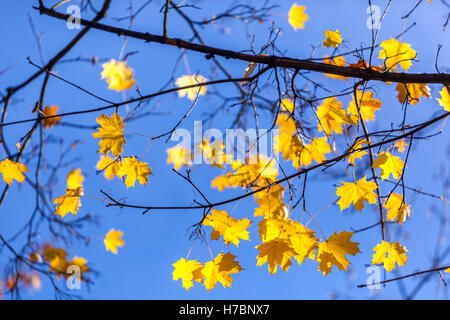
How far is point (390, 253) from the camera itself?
5.08ft

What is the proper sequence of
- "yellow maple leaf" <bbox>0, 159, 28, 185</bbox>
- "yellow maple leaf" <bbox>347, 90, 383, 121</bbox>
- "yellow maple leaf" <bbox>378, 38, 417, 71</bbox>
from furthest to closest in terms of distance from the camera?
1. "yellow maple leaf" <bbox>347, 90, 383, 121</bbox>
2. "yellow maple leaf" <bbox>0, 159, 28, 185</bbox>
3. "yellow maple leaf" <bbox>378, 38, 417, 71</bbox>

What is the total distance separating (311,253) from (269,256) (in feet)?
0.58

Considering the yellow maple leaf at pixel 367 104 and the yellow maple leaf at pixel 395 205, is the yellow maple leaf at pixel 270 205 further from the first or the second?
the yellow maple leaf at pixel 367 104

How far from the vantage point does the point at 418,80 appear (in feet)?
4.43

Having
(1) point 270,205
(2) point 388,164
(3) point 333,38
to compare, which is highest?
(3) point 333,38

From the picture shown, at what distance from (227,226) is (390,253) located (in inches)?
30.0

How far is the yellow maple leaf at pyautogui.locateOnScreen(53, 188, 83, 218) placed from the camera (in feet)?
5.08

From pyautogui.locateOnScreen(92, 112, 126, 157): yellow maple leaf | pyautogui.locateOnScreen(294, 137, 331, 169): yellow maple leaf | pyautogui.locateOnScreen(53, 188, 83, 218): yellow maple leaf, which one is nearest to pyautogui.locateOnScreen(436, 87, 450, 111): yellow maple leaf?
pyautogui.locateOnScreen(294, 137, 331, 169): yellow maple leaf

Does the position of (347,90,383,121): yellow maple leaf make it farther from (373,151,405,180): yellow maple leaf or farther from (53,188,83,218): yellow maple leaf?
(53,188,83,218): yellow maple leaf

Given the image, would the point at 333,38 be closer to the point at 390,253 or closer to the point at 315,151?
the point at 315,151

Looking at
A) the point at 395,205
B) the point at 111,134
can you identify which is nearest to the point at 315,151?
the point at 395,205

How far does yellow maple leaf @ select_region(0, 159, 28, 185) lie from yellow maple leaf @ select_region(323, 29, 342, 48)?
5.49 feet

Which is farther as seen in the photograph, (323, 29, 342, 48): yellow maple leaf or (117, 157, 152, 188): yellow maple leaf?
(323, 29, 342, 48): yellow maple leaf
